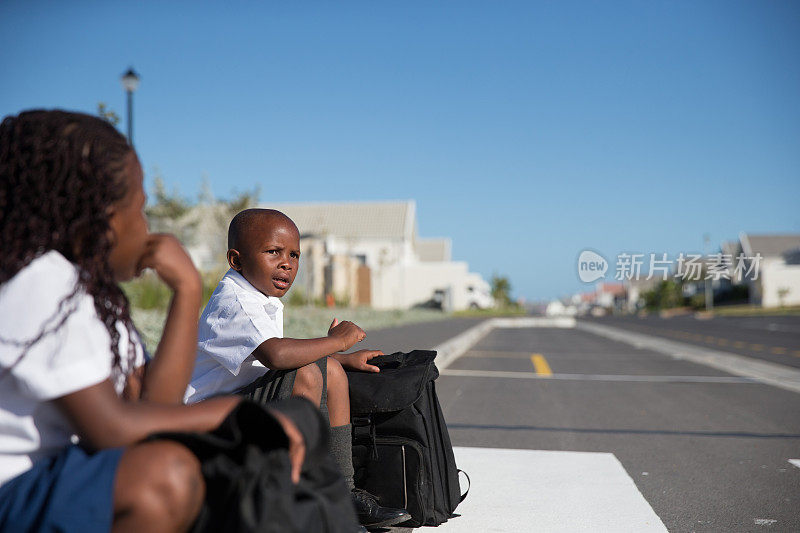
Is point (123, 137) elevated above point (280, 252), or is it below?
above

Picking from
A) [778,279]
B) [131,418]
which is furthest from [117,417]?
[778,279]

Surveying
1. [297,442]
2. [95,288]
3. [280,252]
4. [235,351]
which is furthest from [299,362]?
[95,288]

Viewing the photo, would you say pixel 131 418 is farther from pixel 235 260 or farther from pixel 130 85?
pixel 130 85

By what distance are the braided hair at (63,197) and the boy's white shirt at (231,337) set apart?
981 millimetres

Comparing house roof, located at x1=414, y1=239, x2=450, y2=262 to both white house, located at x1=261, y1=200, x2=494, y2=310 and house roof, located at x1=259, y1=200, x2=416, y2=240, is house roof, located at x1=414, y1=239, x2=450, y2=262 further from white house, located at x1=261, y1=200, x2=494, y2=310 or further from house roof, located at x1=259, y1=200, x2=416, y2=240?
house roof, located at x1=259, y1=200, x2=416, y2=240

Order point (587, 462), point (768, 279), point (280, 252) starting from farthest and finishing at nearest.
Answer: point (768, 279), point (587, 462), point (280, 252)

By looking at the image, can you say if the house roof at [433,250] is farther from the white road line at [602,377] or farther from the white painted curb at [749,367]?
the white road line at [602,377]

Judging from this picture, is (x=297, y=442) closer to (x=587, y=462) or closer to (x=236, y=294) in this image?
(x=236, y=294)

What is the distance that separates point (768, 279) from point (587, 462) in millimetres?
82530

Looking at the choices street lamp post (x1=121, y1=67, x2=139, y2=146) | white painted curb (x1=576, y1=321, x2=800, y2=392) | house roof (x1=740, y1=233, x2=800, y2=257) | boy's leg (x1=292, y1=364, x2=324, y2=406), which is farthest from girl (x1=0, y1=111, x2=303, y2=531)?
house roof (x1=740, y1=233, x2=800, y2=257)

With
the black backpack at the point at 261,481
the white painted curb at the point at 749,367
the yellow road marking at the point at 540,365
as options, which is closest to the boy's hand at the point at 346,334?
the black backpack at the point at 261,481

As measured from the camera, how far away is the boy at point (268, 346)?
264 centimetres

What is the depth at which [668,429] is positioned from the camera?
19.8 feet

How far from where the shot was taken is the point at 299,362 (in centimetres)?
262
